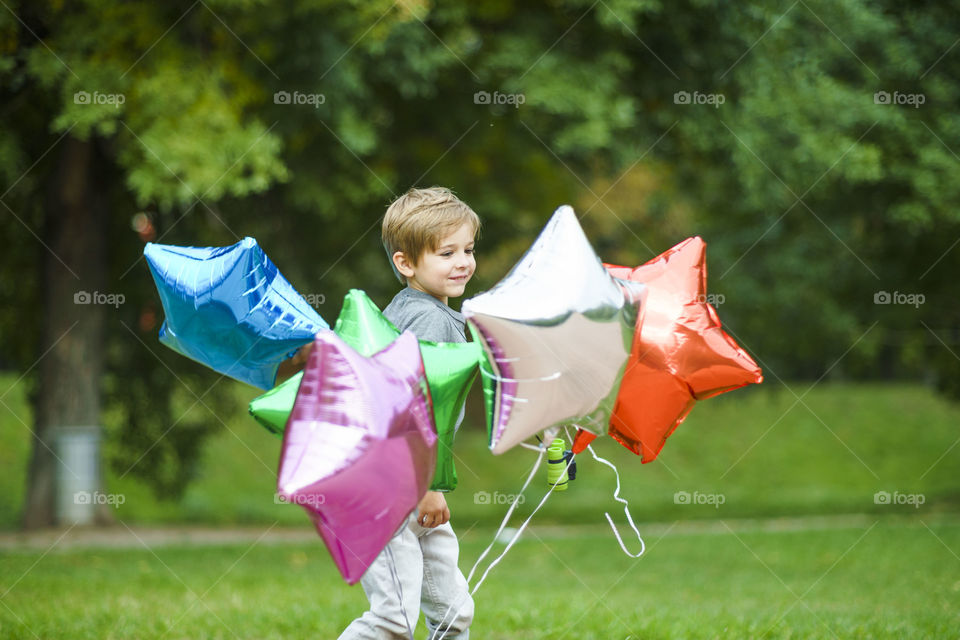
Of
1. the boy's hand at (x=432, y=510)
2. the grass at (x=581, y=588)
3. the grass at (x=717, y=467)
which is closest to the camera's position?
the boy's hand at (x=432, y=510)

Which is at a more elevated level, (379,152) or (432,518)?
(379,152)

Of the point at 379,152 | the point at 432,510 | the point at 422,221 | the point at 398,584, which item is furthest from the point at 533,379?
the point at 379,152

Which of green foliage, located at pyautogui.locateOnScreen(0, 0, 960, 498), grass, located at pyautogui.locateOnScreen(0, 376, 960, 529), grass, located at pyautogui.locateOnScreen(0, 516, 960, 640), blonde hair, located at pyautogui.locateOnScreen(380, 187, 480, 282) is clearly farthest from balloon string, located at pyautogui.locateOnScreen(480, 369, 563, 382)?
grass, located at pyautogui.locateOnScreen(0, 376, 960, 529)

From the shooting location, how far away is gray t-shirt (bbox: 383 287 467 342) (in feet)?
10.3

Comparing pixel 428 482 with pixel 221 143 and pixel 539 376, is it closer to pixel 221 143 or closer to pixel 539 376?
pixel 539 376

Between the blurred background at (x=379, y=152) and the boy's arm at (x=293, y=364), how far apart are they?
478 centimetres

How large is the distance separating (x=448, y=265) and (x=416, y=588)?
1.08 m

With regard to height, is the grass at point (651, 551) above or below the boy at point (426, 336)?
below

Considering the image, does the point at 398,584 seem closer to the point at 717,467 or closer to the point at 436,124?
the point at 436,124

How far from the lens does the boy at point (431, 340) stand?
3150 mm

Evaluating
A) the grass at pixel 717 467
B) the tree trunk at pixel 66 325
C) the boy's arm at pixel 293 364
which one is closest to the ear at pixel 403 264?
the boy's arm at pixel 293 364

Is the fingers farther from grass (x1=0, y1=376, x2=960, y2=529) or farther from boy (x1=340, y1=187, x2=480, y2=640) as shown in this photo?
grass (x1=0, y1=376, x2=960, y2=529)

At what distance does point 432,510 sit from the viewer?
122 inches

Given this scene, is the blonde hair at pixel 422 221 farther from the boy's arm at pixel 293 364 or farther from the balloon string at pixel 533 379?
the balloon string at pixel 533 379
